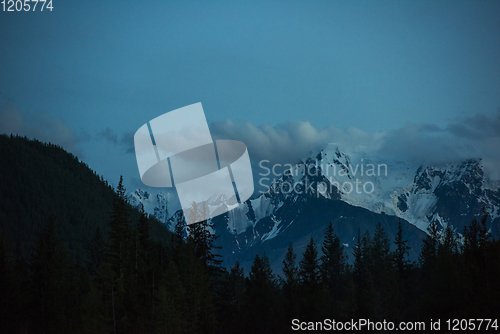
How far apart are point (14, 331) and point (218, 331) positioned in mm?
25438

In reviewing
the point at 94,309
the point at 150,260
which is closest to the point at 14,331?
the point at 94,309

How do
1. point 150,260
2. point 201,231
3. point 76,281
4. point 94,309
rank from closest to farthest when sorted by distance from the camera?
point 94,309, point 201,231, point 150,260, point 76,281

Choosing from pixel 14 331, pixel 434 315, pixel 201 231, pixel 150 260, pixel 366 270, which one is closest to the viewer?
pixel 14 331

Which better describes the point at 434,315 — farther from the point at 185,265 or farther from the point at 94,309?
the point at 94,309

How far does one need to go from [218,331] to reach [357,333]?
80.1 ft

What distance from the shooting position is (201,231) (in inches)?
2746

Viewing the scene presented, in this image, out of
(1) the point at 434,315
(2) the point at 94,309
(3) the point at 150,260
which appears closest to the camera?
(2) the point at 94,309

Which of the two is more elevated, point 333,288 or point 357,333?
point 333,288

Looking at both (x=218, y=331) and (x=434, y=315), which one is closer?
(x=218, y=331)

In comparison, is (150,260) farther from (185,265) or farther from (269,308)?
(269,308)

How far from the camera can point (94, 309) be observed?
191 feet

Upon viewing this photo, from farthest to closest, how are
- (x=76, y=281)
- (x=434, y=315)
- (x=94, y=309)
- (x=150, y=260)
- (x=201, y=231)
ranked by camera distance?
1. (x=76, y=281)
2. (x=434, y=315)
3. (x=150, y=260)
4. (x=201, y=231)
5. (x=94, y=309)

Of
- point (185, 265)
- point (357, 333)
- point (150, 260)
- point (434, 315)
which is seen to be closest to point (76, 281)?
point (150, 260)

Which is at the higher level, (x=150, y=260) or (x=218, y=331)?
(x=150, y=260)
